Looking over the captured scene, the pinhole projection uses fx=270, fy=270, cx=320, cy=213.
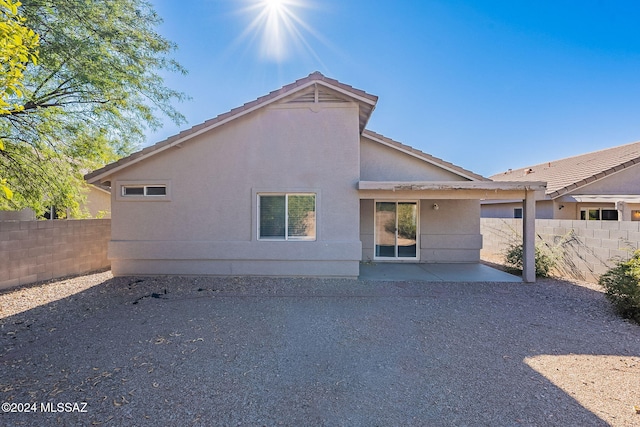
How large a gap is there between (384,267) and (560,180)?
1365 centimetres

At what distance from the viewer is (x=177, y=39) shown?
9211 millimetres

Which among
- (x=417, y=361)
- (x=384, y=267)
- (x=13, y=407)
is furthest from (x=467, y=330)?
(x=13, y=407)

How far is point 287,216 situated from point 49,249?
24.3ft

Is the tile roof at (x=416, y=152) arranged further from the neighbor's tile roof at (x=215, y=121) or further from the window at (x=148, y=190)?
the window at (x=148, y=190)

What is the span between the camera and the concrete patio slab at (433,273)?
27.7ft

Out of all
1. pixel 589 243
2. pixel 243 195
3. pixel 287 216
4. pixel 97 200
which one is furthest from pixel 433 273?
pixel 97 200

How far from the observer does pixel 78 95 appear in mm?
8508

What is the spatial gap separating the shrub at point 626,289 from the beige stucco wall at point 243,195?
574 cm

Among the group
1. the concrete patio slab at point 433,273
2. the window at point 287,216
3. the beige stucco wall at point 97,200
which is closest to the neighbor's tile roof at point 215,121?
the window at point 287,216

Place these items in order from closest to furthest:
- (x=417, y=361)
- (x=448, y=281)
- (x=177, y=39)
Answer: (x=417, y=361), (x=448, y=281), (x=177, y=39)

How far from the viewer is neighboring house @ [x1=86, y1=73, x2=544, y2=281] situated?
8.20 m

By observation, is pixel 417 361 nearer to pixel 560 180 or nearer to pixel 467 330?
pixel 467 330

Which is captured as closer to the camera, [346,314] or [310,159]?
[346,314]

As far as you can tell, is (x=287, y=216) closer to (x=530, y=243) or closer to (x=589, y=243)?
(x=530, y=243)
